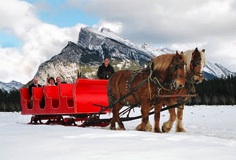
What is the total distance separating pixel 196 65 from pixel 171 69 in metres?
1.05

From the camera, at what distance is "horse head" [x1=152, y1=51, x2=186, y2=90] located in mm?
9703

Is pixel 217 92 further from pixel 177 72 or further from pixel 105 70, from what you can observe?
pixel 177 72

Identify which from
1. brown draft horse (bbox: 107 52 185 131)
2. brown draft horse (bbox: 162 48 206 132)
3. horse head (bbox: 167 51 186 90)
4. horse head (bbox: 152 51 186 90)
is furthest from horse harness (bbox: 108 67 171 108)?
brown draft horse (bbox: 162 48 206 132)

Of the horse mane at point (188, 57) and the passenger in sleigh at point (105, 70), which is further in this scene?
the passenger in sleigh at point (105, 70)

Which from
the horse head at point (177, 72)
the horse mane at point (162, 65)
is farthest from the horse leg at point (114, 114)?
the horse head at point (177, 72)

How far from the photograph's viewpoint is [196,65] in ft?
34.9

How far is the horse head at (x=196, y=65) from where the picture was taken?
1062 centimetres

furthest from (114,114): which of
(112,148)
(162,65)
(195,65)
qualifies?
(112,148)

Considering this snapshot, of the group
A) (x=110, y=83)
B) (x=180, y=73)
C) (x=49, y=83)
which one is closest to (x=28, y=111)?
(x=49, y=83)

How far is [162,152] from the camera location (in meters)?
5.38

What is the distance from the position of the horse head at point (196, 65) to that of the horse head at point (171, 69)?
0.83 m

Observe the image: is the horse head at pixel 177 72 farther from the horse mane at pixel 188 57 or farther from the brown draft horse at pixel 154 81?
the horse mane at pixel 188 57

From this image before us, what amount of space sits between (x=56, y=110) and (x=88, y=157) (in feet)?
Answer: 26.2

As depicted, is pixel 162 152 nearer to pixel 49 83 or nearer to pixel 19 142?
pixel 19 142
